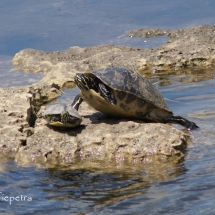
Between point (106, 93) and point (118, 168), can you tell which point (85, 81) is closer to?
point (106, 93)

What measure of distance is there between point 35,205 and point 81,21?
917 centimetres

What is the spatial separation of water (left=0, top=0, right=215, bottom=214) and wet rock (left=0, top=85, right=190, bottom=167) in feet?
0.54

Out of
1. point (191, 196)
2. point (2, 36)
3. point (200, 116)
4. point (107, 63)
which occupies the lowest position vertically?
point (191, 196)

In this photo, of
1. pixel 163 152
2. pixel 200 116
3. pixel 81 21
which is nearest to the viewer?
pixel 163 152

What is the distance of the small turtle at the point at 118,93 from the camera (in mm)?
6102

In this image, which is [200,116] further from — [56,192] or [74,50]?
[74,50]

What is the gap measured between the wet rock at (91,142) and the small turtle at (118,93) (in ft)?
0.57

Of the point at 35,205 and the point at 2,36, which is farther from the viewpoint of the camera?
the point at 2,36

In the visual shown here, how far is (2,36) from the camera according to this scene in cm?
1263

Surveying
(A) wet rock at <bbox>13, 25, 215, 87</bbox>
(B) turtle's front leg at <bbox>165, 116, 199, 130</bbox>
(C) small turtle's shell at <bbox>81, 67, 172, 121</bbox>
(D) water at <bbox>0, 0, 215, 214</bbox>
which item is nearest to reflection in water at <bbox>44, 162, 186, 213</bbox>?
(D) water at <bbox>0, 0, 215, 214</bbox>

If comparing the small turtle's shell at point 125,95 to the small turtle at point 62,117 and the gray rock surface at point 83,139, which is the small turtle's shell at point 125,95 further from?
the small turtle at point 62,117

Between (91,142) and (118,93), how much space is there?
657 mm

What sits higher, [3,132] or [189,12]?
[189,12]

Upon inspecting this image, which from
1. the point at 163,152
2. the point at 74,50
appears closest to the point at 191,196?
the point at 163,152
